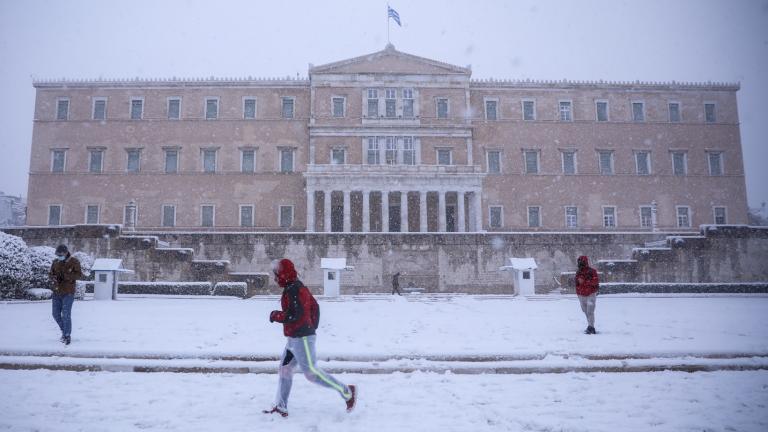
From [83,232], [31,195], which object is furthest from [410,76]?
[31,195]

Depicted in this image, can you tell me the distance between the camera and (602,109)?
1722 inches

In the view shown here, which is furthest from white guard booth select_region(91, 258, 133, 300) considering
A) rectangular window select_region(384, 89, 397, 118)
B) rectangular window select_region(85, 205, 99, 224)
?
rectangular window select_region(384, 89, 397, 118)

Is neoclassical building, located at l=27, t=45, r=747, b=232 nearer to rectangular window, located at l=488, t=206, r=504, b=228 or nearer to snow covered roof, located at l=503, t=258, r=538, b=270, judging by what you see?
rectangular window, located at l=488, t=206, r=504, b=228

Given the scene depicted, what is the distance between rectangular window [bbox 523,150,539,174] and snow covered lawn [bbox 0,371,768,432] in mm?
35701

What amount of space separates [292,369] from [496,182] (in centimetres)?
3762

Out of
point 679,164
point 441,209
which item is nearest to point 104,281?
point 441,209

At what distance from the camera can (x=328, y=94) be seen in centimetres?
4119

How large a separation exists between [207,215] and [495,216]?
2250 centimetres

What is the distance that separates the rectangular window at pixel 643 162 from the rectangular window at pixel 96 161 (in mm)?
42916

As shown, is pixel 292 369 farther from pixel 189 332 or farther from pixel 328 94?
pixel 328 94

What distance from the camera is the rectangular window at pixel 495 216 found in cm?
4141

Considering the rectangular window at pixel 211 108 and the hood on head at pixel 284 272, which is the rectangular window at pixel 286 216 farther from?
the hood on head at pixel 284 272

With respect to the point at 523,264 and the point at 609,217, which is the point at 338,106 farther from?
the point at 523,264

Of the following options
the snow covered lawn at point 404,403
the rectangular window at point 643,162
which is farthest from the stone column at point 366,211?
the snow covered lawn at point 404,403
